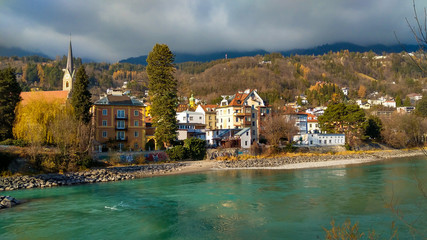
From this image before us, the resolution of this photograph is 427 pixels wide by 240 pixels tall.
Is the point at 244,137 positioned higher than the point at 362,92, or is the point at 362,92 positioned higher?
the point at 362,92

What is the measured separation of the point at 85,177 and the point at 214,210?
1712 centimetres

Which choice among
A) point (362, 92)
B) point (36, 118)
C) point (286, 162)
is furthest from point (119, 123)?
point (362, 92)

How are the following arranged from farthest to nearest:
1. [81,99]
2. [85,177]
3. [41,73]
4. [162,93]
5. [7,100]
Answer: [41,73] → [162,93] → [81,99] → [7,100] → [85,177]

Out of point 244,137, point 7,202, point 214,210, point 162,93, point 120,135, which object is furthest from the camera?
point 244,137

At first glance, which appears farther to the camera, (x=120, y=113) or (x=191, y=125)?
(x=191, y=125)

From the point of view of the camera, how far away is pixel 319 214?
52.9 ft

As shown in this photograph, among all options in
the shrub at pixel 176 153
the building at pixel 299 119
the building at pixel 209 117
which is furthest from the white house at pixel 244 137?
the building at pixel 299 119

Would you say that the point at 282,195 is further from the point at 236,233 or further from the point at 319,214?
the point at 236,233

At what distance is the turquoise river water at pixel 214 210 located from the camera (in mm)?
13898

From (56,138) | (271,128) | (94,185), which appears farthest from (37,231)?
(271,128)

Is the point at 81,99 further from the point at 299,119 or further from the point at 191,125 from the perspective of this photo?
the point at 299,119

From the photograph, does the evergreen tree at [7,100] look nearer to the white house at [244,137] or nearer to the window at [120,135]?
the window at [120,135]

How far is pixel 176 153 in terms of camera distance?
1640 inches

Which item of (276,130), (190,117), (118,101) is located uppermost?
(118,101)
